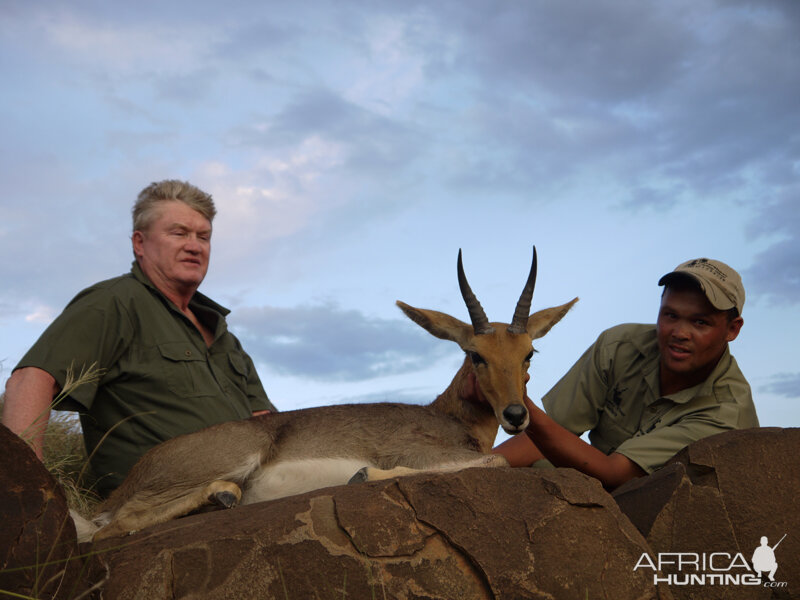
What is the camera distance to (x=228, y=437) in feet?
19.5

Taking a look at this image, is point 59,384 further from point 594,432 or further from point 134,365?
point 594,432

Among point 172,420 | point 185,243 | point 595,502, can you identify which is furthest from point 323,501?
point 185,243

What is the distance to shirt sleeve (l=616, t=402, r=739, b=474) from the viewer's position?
6.69 m

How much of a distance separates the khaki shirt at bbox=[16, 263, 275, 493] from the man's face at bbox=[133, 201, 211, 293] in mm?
225

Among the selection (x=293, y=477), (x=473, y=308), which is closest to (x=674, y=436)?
(x=473, y=308)

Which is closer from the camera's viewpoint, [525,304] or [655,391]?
[525,304]

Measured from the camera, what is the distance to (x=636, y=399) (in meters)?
7.86

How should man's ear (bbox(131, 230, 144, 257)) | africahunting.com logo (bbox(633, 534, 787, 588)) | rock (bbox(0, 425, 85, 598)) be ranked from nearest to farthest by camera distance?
rock (bbox(0, 425, 85, 598)) < africahunting.com logo (bbox(633, 534, 787, 588)) < man's ear (bbox(131, 230, 144, 257))

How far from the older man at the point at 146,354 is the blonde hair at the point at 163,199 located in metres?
0.01

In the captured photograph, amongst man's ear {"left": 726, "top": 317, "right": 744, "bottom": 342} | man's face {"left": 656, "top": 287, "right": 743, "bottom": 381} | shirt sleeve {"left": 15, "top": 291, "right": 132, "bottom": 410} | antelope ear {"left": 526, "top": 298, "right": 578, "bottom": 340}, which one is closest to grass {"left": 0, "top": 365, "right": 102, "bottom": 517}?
shirt sleeve {"left": 15, "top": 291, "right": 132, "bottom": 410}

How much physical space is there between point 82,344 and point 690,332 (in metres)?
5.57

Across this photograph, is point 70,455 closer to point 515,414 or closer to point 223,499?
point 223,499

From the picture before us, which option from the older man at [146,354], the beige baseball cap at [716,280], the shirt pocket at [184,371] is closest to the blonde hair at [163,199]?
the older man at [146,354]

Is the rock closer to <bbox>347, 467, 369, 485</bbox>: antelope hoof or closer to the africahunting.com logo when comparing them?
<bbox>347, 467, 369, 485</bbox>: antelope hoof
